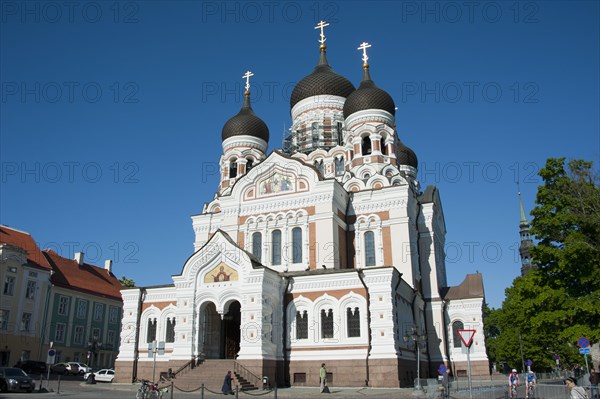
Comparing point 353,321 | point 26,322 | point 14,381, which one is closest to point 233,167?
point 26,322

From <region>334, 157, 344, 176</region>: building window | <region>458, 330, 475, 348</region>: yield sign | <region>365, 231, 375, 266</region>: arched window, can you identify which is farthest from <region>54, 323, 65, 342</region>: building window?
<region>458, 330, 475, 348</region>: yield sign

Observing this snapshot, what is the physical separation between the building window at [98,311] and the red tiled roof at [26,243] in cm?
675

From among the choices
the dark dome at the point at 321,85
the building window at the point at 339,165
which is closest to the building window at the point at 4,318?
the building window at the point at 339,165

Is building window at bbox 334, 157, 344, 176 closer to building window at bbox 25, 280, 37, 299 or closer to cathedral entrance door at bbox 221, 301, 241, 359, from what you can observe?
cathedral entrance door at bbox 221, 301, 241, 359

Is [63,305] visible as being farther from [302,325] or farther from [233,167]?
[302,325]

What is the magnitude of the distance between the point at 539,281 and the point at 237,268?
1423 cm

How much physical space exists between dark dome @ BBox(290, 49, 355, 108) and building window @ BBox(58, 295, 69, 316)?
24.3 meters

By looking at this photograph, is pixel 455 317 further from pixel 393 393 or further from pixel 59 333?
pixel 59 333

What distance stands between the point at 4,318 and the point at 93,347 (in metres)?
7.49

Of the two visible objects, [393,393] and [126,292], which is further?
[126,292]

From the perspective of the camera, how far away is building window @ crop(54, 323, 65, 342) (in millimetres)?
41781

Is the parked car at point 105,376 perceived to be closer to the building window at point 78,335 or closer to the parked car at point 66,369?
the parked car at point 66,369

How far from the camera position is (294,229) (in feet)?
104

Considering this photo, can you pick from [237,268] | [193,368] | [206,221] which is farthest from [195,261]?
[206,221]
